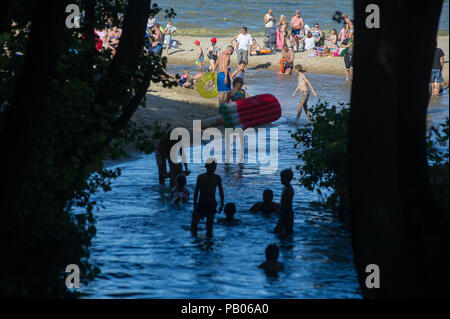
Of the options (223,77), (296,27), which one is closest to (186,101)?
(223,77)

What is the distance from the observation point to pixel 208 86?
2616 cm

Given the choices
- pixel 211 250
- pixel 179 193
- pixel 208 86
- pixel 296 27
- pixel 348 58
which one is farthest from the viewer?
pixel 296 27

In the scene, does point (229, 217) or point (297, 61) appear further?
point (297, 61)

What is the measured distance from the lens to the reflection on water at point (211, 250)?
909cm

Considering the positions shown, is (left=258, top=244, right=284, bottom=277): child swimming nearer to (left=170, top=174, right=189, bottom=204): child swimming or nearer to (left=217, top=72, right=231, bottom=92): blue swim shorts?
(left=170, top=174, right=189, bottom=204): child swimming

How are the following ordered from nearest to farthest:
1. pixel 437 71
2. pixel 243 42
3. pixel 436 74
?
pixel 437 71 < pixel 436 74 < pixel 243 42

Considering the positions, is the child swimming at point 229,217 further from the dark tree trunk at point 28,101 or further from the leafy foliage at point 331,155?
the dark tree trunk at point 28,101

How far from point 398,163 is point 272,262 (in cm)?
456

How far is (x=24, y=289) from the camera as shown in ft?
20.6

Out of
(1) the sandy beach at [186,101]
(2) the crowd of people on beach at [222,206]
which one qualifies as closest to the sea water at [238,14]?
(1) the sandy beach at [186,101]

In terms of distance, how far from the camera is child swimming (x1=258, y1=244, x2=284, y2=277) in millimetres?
9406

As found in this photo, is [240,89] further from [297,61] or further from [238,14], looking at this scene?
[238,14]

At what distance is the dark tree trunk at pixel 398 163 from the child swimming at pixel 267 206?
676 centimetres
